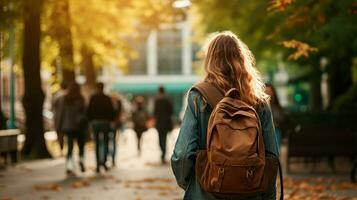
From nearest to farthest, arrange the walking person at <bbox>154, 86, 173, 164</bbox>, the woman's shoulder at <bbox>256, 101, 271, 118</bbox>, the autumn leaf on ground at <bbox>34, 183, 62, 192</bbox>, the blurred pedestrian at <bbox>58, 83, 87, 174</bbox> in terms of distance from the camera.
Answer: the woman's shoulder at <bbox>256, 101, 271, 118</bbox>, the autumn leaf on ground at <bbox>34, 183, 62, 192</bbox>, the blurred pedestrian at <bbox>58, 83, 87, 174</bbox>, the walking person at <bbox>154, 86, 173, 164</bbox>

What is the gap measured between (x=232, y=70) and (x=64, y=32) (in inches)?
813

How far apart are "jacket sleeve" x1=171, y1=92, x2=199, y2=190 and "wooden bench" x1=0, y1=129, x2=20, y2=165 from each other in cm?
1441

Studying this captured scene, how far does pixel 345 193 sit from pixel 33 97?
11.5 m

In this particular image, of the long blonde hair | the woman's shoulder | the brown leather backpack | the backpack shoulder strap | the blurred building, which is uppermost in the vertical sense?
the long blonde hair

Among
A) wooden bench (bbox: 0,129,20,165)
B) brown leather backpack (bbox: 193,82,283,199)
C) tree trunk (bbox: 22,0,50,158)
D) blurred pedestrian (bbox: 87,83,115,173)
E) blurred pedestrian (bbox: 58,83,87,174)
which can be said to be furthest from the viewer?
tree trunk (bbox: 22,0,50,158)

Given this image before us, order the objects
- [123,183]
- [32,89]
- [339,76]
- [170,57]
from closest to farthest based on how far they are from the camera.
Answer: [123,183] < [32,89] < [339,76] < [170,57]

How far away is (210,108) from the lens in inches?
187

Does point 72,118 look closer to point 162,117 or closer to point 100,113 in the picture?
point 100,113

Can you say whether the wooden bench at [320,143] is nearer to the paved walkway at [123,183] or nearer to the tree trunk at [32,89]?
the paved walkway at [123,183]

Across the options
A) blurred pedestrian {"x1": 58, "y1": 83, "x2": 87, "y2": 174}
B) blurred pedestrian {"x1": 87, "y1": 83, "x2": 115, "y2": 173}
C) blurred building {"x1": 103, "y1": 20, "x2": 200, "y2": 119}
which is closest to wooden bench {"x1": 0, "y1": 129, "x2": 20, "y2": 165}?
blurred pedestrian {"x1": 58, "y1": 83, "x2": 87, "y2": 174}

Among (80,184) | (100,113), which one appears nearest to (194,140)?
(80,184)

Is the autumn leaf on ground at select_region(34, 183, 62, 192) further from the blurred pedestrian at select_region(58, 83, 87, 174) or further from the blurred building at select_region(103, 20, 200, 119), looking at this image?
the blurred building at select_region(103, 20, 200, 119)

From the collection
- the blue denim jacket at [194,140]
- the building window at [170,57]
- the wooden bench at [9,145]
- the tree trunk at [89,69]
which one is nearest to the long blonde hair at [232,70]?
the blue denim jacket at [194,140]

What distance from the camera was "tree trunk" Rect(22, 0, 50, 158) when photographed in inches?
876
